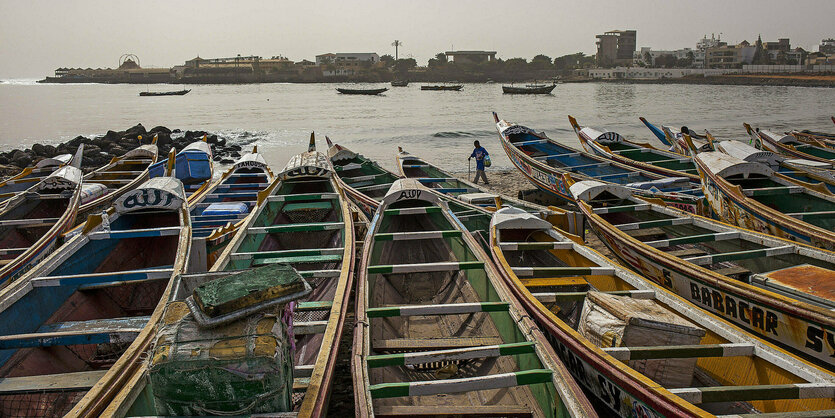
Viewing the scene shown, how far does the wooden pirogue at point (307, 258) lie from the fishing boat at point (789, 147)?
46.4ft

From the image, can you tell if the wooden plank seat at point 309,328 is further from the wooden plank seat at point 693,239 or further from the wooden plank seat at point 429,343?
the wooden plank seat at point 693,239

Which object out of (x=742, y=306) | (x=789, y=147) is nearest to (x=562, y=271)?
(x=742, y=306)

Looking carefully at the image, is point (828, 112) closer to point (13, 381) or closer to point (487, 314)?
point (487, 314)

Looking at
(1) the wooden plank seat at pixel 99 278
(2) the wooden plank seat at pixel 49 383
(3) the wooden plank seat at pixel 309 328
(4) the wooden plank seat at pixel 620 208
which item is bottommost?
(2) the wooden plank seat at pixel 49 383

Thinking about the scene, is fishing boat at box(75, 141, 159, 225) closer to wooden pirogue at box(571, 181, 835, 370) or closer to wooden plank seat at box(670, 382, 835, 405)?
wooden pirogue at box(571, 181, 835, 370)

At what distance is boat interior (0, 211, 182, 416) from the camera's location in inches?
192

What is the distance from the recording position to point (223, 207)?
11242mm

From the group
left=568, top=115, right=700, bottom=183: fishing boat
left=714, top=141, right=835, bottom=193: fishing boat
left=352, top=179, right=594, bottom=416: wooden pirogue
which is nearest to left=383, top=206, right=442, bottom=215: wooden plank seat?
left=352, top=179, right=594, bottom=416: wooden pirogue

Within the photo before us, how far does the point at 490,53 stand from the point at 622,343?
173949 mm

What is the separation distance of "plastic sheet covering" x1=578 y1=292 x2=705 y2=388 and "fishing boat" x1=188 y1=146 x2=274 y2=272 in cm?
560

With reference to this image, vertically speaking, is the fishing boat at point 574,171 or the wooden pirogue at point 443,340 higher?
the fishing boat at point 574,171

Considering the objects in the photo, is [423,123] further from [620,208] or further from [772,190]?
[620,208]

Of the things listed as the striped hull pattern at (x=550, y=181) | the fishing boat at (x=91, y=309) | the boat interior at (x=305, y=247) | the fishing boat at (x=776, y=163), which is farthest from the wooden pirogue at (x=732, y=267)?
the fishing boat at (x=91, y=309)

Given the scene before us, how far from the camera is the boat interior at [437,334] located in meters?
4.57
